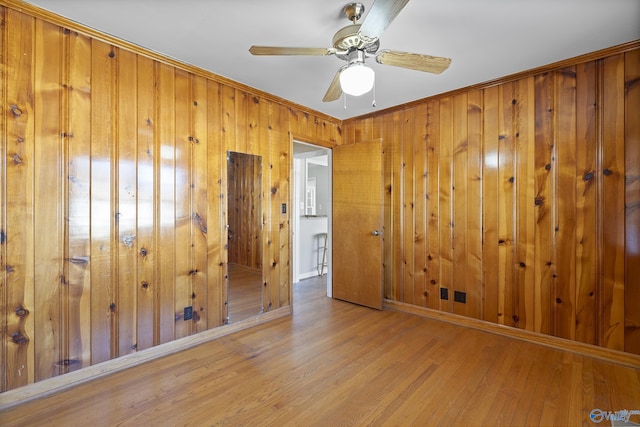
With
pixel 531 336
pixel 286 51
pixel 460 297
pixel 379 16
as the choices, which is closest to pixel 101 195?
pixel 286 51

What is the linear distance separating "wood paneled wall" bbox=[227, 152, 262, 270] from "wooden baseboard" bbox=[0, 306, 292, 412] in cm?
68

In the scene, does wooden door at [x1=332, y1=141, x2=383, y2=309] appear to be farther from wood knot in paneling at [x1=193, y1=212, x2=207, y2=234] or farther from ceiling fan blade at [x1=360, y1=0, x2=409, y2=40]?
ceiling fan blade at [x1=360, y1=0, x2=409, y2=40]

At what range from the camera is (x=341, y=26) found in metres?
1.98

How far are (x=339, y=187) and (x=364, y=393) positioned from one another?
2.56 meters

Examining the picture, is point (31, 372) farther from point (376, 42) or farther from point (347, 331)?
point (376, 42)

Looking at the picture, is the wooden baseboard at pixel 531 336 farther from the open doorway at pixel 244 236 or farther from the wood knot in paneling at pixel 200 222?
the wood knot in paneling at pixel 200 222

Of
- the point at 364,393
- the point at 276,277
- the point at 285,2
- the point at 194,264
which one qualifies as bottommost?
the point at 364,393

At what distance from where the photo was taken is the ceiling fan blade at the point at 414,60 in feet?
5.81

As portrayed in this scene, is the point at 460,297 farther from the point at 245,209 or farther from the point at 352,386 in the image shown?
the point at 245,209

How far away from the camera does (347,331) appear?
2936 mm

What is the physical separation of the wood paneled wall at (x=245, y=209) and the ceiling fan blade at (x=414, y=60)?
1.73 metres

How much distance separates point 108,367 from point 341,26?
296 cm

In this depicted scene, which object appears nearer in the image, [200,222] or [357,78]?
[357,78]

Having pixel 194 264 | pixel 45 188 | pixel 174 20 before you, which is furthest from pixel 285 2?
pixel 194 264
